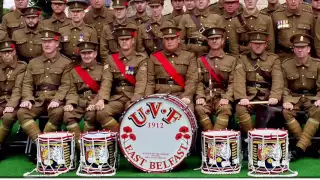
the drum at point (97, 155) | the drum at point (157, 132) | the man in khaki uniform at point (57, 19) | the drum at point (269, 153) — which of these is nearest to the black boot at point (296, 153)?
the drum at point (269, 153)

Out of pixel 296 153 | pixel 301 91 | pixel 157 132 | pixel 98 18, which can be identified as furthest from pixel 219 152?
pixel 98 18

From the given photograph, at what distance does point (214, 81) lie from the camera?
813 cm

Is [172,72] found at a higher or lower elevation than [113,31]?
lower

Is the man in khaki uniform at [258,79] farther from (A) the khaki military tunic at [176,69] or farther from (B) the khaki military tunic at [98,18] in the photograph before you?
(B) the khaki military tunic at [98,18]

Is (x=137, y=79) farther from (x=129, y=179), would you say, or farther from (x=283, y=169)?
(x=283, y=169)

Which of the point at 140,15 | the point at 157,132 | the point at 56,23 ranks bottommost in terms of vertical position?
the point at 157,132

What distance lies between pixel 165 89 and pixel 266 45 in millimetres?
1559

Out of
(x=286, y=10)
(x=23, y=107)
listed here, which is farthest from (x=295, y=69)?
(x=23, y=107)

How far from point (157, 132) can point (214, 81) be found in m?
1.45

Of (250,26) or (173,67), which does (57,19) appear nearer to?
(173,67)

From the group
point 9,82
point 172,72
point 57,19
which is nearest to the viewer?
point 172,72

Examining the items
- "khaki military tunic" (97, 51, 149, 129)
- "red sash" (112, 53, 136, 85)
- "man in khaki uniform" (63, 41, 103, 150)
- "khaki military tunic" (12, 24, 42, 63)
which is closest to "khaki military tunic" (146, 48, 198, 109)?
"khaki military tunic" (97, 51, 149, 129)

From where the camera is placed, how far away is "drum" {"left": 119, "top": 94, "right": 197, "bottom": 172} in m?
6.96

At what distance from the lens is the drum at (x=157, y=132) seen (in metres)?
6.96
